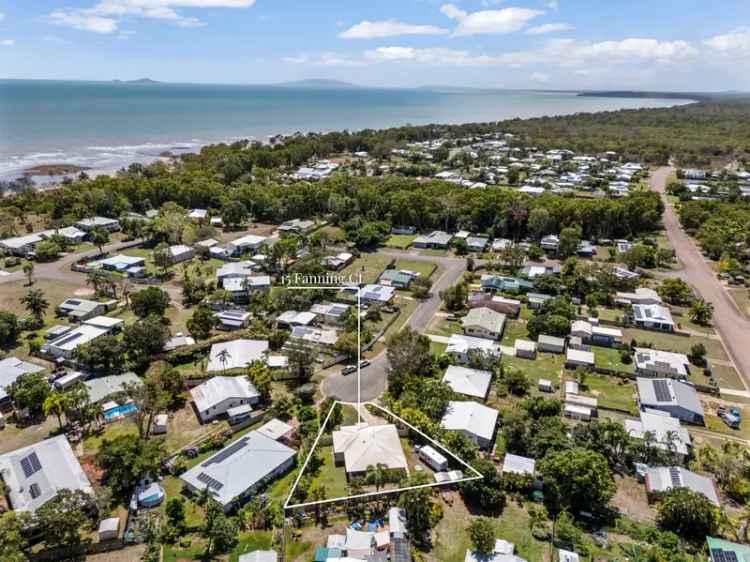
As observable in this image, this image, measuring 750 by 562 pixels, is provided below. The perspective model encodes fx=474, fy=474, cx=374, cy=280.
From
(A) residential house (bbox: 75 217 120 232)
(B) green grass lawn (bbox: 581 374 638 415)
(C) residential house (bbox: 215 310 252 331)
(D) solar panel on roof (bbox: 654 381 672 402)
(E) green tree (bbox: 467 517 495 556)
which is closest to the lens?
(E) green tree (bbox: 467 517 495 556)

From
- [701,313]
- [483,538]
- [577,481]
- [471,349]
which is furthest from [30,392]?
[701,313]

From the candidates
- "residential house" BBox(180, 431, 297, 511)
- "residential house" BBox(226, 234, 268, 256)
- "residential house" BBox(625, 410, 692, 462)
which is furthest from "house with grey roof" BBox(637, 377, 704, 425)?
"residential house" BBox(226, 234, 268, 256)

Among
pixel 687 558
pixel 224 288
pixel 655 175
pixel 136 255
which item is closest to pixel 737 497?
pixel 687 558

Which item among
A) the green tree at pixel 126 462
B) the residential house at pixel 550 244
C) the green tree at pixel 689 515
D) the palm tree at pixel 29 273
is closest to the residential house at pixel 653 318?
the residential house at pixel 550 244

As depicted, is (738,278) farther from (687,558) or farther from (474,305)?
(687,558)

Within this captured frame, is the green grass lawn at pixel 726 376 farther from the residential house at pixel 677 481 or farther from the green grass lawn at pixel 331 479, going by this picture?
the green grass lawn at pixel 331 479

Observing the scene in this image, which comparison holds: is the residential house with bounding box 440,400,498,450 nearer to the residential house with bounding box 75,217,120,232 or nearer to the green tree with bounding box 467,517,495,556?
the green tree with bounding box 467,517,495,556

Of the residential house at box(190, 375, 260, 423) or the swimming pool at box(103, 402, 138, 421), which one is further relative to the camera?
the swimming pool at box(103, 402, 138, 421)
